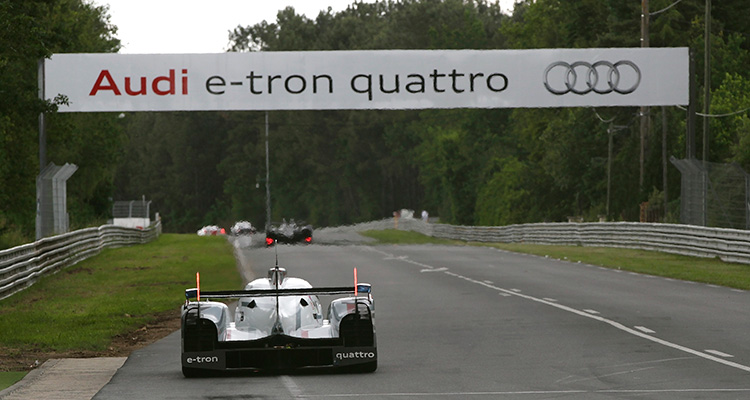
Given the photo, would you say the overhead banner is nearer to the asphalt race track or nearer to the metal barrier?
the metal barrier

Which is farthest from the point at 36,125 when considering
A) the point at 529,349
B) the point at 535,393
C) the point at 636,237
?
the point at 535,393

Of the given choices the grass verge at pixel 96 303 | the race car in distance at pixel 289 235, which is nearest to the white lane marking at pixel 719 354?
the race car in distance at pixel 289 235

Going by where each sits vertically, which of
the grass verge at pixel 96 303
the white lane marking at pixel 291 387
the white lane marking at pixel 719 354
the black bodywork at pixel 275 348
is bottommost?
the grass verge at pixel 96 303

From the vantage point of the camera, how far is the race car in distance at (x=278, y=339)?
11.7 m

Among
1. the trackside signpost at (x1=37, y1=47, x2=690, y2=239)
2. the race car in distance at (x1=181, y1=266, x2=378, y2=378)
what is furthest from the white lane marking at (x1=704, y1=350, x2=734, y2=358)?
the trackside signpost at (x1=37, y1=47, x2=690, y2=239)

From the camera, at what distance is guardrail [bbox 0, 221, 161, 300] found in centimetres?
2344

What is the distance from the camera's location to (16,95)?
27.4 metres

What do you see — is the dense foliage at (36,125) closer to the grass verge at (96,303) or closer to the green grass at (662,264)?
the grass verge at (96,303)

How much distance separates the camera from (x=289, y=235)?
37.0ft

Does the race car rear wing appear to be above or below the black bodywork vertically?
above

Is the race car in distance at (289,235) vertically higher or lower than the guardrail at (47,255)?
higher

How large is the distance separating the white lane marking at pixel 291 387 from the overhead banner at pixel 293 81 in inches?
885

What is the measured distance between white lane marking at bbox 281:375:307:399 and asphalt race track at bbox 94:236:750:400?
0.01 metres

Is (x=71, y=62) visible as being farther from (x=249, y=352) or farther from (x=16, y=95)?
(x=249, y=352)
